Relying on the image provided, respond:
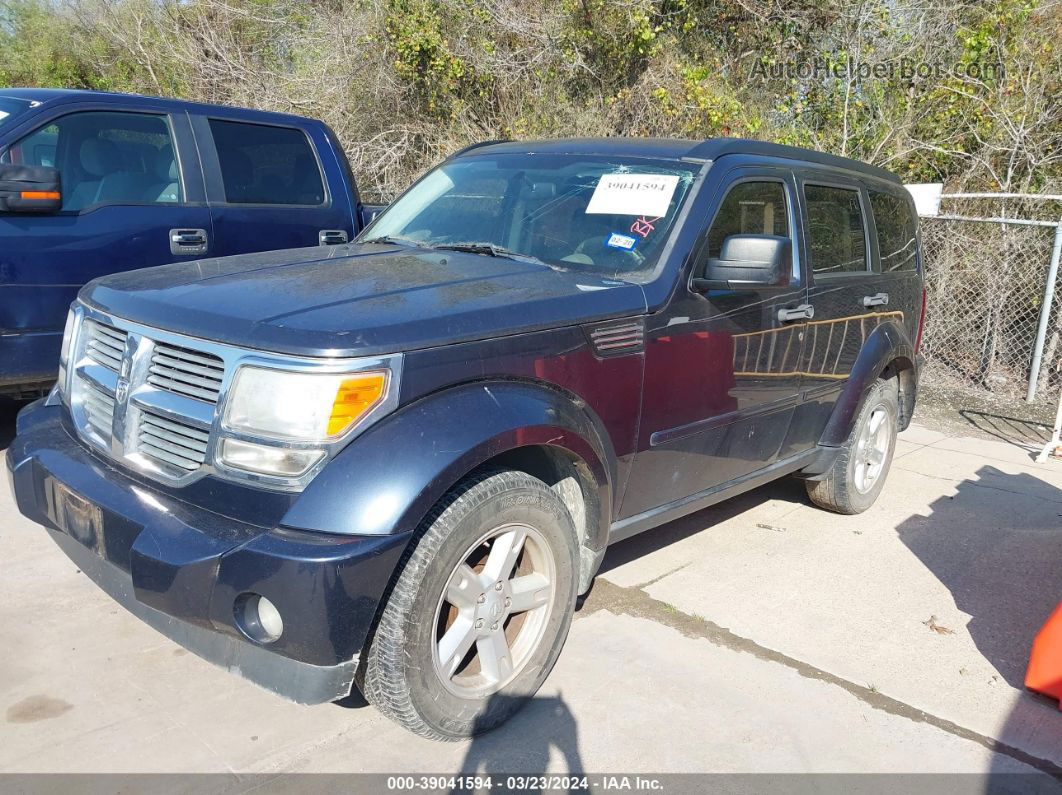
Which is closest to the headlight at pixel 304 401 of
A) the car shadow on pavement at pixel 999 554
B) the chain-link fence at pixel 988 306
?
the car shadow on pavement at pixel 999 554

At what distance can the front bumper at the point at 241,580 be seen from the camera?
2.32m

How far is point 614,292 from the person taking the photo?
10.4ft

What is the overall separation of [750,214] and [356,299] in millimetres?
1988

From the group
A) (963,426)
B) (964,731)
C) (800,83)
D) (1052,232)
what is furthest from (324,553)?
(800,83)

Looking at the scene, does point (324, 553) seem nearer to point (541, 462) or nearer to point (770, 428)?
point (541, 462)

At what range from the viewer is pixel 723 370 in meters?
3.67

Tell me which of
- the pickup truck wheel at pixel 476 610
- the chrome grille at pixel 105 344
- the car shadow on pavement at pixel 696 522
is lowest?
the car shadow on pavement at pixel 696 522

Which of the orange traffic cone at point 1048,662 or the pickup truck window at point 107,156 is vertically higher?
the pickup truck window at point 107,156

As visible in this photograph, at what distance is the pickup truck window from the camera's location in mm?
5020

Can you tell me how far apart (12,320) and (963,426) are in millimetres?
6887

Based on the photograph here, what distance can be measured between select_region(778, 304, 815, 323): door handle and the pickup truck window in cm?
365

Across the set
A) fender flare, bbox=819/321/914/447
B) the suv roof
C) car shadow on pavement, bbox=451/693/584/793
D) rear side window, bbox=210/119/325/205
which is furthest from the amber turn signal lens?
rear side window, bbox=210/119/325/205

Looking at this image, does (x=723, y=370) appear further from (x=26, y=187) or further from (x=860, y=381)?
(x=26, y=187)

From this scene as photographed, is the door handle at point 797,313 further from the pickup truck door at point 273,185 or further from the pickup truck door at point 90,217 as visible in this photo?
the pickup truck door at point 90,217
